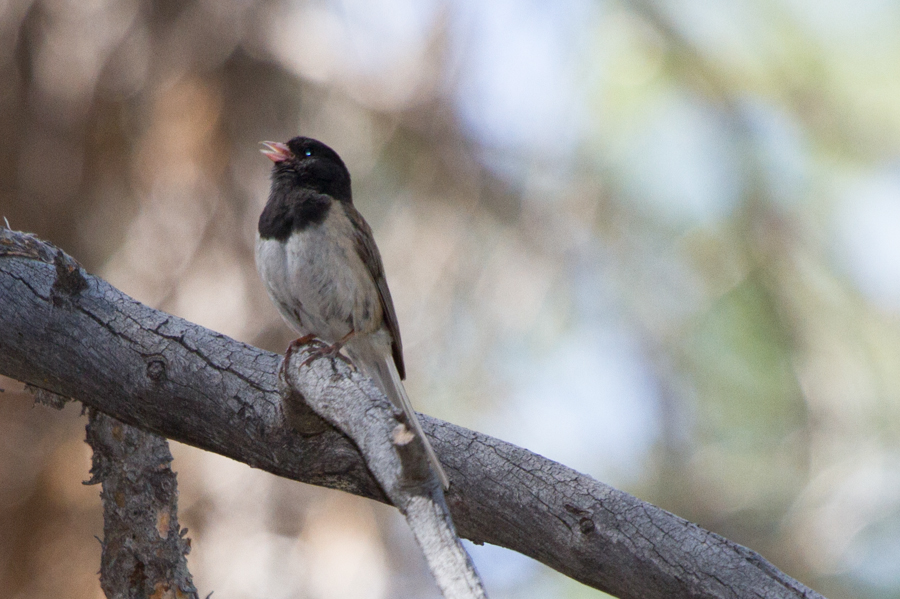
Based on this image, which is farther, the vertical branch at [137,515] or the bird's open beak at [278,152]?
the bird's open beak at [278,152]

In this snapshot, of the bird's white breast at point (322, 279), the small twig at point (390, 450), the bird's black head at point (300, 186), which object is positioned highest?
the bird's black head at point (300, 186)

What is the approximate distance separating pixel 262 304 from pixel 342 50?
146 centimetres

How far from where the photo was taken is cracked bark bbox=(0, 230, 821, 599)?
7.57 ft


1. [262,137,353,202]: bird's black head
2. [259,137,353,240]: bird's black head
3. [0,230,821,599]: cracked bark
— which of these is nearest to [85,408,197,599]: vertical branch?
[0,230,821,599]: cracked bark

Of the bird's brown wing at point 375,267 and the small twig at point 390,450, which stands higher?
the bird's brown wing at point 375,267

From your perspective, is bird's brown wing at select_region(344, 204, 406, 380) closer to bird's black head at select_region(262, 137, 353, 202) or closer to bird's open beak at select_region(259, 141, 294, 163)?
bird's black head at select_region(262, 137, 353, 202)

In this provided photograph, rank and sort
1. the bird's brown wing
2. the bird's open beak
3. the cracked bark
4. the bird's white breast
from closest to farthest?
1. the cracked bark
2. the bird's white breast
3. the bird's brown wing
4. the bird's open beak

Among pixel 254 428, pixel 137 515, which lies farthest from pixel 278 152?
pixel 137 515

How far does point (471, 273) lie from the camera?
4754 mm

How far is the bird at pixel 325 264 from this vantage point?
3334 millimetres

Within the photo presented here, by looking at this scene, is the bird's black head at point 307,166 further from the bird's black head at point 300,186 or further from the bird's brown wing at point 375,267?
the bird's brown wing at point 375,267

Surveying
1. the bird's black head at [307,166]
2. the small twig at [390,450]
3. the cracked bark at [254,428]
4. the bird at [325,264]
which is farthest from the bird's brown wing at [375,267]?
the small twig at [390,450]

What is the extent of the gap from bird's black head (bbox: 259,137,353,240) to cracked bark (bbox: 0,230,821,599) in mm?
951

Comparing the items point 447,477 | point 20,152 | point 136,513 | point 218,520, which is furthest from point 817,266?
point 20,152
